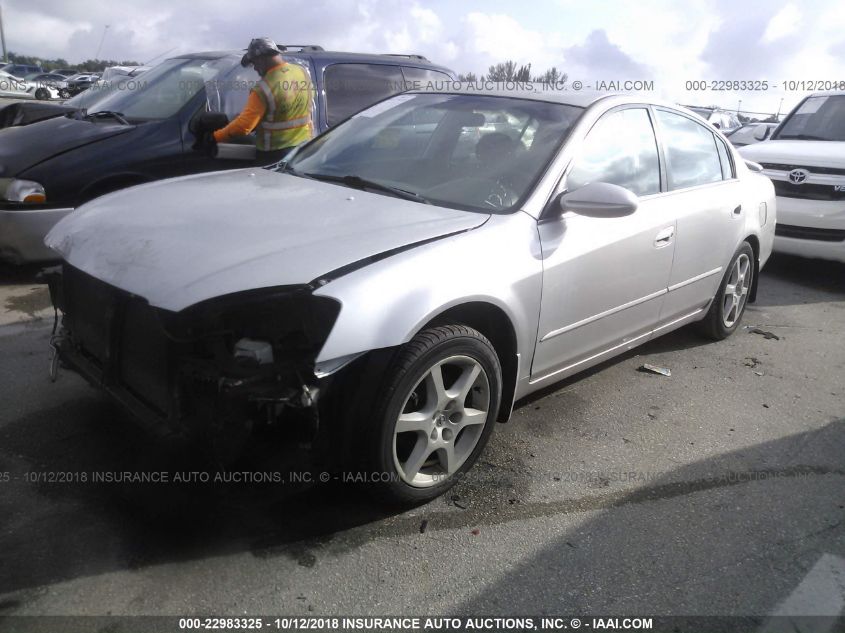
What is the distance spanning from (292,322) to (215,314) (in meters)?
0.25

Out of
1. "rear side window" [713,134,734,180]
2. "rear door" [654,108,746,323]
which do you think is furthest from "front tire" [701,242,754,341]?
"rear side window" [713,134,734,180]

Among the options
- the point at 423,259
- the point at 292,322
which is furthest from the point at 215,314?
the point at 423,259

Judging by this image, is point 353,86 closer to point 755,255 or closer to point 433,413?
point 755,255

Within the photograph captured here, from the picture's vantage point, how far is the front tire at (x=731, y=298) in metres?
4.62

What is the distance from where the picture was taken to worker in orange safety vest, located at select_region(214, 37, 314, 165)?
5.18 m

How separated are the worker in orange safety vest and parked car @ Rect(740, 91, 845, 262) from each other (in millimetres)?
4659

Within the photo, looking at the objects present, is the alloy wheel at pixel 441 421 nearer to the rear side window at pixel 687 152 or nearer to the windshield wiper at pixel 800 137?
the rear side window at pixel 687 152

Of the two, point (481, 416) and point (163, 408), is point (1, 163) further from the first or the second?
point (481, 416)

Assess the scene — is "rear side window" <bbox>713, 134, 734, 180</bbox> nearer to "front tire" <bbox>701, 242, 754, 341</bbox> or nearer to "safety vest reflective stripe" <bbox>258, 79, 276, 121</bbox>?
"front tire" <bbox>701, 242, 754, 341</bbox>

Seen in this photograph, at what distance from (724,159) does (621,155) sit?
1380 millimetres

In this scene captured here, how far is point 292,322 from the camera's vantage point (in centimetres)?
232

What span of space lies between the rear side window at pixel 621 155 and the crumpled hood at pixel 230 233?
2.40 ft

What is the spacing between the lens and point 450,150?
347 cm

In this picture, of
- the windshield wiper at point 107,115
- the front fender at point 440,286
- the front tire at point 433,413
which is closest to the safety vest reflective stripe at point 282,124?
the windshield wiper at point 107,115
